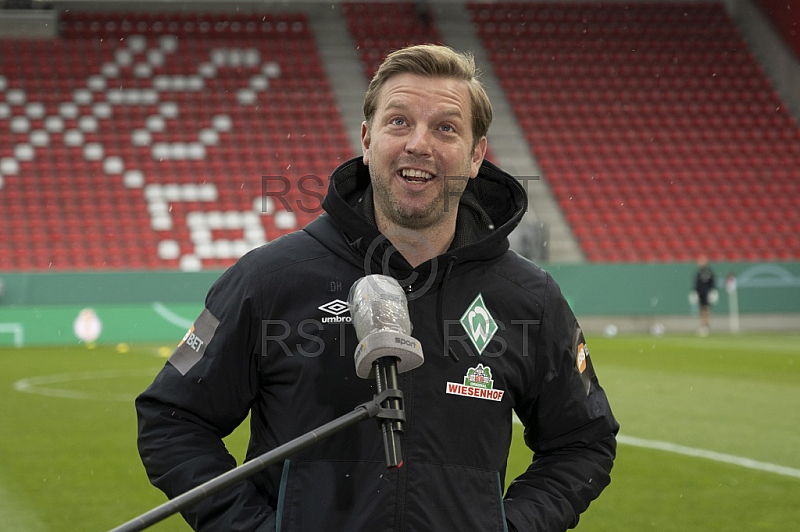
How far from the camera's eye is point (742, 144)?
83.1 feet

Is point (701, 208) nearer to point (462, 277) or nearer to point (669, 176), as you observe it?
point (669, 176)

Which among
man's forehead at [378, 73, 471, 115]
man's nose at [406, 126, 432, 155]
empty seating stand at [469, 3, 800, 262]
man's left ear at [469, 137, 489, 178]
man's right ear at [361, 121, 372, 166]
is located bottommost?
empty seating stand at [469, 3, 800, 262]

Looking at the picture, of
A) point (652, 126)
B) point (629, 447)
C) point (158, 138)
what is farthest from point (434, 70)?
point (652, 126)

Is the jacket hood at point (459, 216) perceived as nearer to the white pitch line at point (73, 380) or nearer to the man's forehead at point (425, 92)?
the man's forehead at point (425, 92)

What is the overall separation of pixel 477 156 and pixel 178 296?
1595 cm

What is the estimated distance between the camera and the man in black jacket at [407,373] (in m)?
2.21

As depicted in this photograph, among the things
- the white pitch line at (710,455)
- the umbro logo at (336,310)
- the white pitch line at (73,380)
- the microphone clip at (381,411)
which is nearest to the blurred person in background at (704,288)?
the white pitch line at (73,380)

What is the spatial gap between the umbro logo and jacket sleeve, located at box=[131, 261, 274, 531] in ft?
0.55

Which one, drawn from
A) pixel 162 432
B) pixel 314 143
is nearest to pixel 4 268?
pixel 314 143

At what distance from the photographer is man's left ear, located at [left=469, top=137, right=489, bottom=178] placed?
262 centimetres

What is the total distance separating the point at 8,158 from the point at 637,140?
49.7 ft

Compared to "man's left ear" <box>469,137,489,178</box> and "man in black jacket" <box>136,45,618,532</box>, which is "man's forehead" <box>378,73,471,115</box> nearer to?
"man in black jacket" <box>136,45,618,532</box>

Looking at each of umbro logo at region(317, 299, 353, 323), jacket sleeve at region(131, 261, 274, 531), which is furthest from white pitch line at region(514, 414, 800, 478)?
jacket sleeve at region(131, 261, 274, 531)

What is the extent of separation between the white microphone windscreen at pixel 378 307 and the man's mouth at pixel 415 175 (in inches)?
19.8
